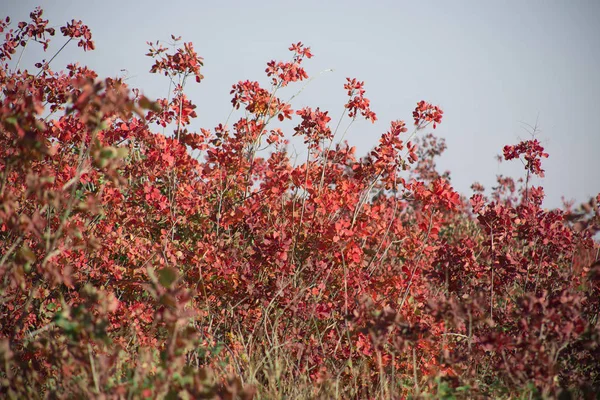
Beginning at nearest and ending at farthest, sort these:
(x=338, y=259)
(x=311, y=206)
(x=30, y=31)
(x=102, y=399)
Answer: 1. (x=102, y=399)
2. (x=338, y=259)
3. (x=311, y=206)
4. (x=30, y=31)

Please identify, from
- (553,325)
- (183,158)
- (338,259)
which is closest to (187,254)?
(183,158)

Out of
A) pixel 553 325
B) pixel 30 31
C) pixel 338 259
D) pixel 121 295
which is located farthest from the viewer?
pixel 30 31

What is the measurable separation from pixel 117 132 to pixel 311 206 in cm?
176

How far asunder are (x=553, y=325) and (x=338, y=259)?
1545 millimetres

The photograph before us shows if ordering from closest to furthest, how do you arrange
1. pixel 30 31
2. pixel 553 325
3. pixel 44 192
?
pixel 44 192
pixel 553 325
pixel 30 31

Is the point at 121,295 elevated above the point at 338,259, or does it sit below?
below

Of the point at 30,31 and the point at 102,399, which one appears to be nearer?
the point at 102,399

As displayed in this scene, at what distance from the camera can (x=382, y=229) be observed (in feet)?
13.8

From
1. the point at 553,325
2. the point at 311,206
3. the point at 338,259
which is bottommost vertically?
the point at 553,325

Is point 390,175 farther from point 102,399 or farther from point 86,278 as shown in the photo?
point 102,399

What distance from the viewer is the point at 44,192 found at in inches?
76.6

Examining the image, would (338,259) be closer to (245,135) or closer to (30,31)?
(245,135)

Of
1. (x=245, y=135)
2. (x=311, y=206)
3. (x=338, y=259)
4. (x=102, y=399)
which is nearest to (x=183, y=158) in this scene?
(x=245, y=135)

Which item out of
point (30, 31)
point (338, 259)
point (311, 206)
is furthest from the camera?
point (30, 31)
